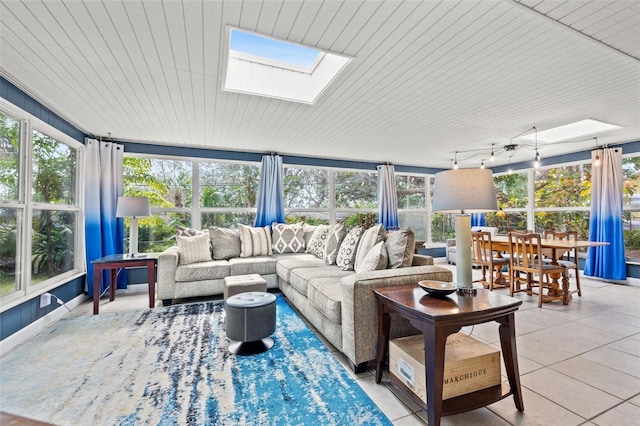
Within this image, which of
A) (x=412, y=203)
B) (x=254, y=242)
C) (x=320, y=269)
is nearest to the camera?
(x=320, y=269)

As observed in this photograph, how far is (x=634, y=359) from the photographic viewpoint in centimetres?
218

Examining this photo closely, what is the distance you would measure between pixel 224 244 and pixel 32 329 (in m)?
2.10

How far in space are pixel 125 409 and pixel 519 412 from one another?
7.21ft

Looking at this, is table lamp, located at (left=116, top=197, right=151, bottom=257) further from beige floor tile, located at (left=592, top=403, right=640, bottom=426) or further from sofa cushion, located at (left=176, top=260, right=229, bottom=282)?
beige floor tile, located at (left=592, top=403, right=640, bottom=426)

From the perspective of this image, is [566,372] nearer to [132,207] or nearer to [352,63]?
[352,63]

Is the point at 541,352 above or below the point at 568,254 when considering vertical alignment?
below

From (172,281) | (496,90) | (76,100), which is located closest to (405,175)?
(496,90)

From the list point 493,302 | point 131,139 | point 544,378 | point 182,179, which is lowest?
point 544,378

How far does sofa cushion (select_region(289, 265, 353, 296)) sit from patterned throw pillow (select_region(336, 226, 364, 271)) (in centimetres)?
7

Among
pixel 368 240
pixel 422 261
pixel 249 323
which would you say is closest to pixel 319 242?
pixel 368 240

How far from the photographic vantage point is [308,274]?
9.89ft

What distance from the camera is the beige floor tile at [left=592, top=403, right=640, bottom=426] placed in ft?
4.98

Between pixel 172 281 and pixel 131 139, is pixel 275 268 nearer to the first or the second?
pixel 172 281

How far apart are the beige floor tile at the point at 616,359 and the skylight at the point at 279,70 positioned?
301cm
